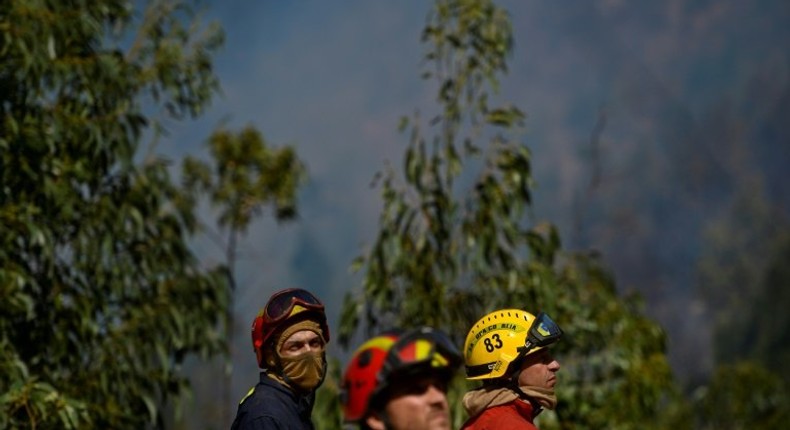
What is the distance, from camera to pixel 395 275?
1084 cm

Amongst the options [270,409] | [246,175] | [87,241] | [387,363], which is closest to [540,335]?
[270,409]

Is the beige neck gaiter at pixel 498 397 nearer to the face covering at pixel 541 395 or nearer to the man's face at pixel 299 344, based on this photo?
the face covering at pixel 541 395

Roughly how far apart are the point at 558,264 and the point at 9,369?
749 cm

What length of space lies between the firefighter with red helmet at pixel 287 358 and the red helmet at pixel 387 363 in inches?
55.8

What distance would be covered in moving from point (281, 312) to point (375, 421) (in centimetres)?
149

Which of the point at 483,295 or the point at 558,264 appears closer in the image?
the point at 483,295

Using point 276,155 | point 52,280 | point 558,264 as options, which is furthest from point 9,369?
point 276,155

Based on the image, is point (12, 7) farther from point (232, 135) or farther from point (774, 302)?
point (774, 302)

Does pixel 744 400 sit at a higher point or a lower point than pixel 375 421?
higher

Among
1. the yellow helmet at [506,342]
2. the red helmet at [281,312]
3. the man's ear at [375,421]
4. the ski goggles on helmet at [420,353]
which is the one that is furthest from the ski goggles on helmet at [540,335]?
the man's ear at [375,421]

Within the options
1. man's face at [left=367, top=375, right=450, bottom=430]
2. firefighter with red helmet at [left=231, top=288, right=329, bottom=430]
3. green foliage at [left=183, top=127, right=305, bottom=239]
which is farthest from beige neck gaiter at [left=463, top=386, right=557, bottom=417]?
green foliage at [left=183, top=127, right=305, bottom=239]

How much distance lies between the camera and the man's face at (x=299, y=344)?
4512mm

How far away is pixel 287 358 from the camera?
4508mm

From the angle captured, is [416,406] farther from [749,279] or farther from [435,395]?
[749,279]
